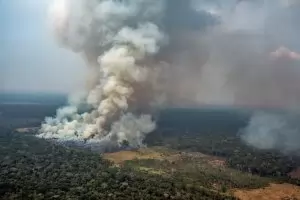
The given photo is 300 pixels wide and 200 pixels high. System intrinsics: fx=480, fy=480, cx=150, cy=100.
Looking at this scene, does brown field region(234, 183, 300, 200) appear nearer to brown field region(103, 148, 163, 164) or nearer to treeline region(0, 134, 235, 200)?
treeline region(0, 134, 235, 200)

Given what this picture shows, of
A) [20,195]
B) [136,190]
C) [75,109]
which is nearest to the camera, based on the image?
[20,195]

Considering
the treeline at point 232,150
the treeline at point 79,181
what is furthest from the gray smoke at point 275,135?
the treeline at point 79,181

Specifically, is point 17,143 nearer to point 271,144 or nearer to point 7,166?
point 7,166

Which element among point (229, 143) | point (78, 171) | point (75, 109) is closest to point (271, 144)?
point (229, 143)

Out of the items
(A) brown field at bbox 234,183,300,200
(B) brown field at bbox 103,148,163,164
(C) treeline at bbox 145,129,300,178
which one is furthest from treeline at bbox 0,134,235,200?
(C) treeline at bbox 145,129,300,178

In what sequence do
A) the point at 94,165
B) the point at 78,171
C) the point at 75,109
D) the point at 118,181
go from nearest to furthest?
the point at 118,181 < the point at 78,171 < the point at 94,165 < the point at 75,109

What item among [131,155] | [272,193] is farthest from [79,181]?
[272,193]

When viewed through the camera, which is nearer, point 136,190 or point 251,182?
point 136,190

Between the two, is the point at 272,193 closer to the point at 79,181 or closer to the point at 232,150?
the point at 79,181
